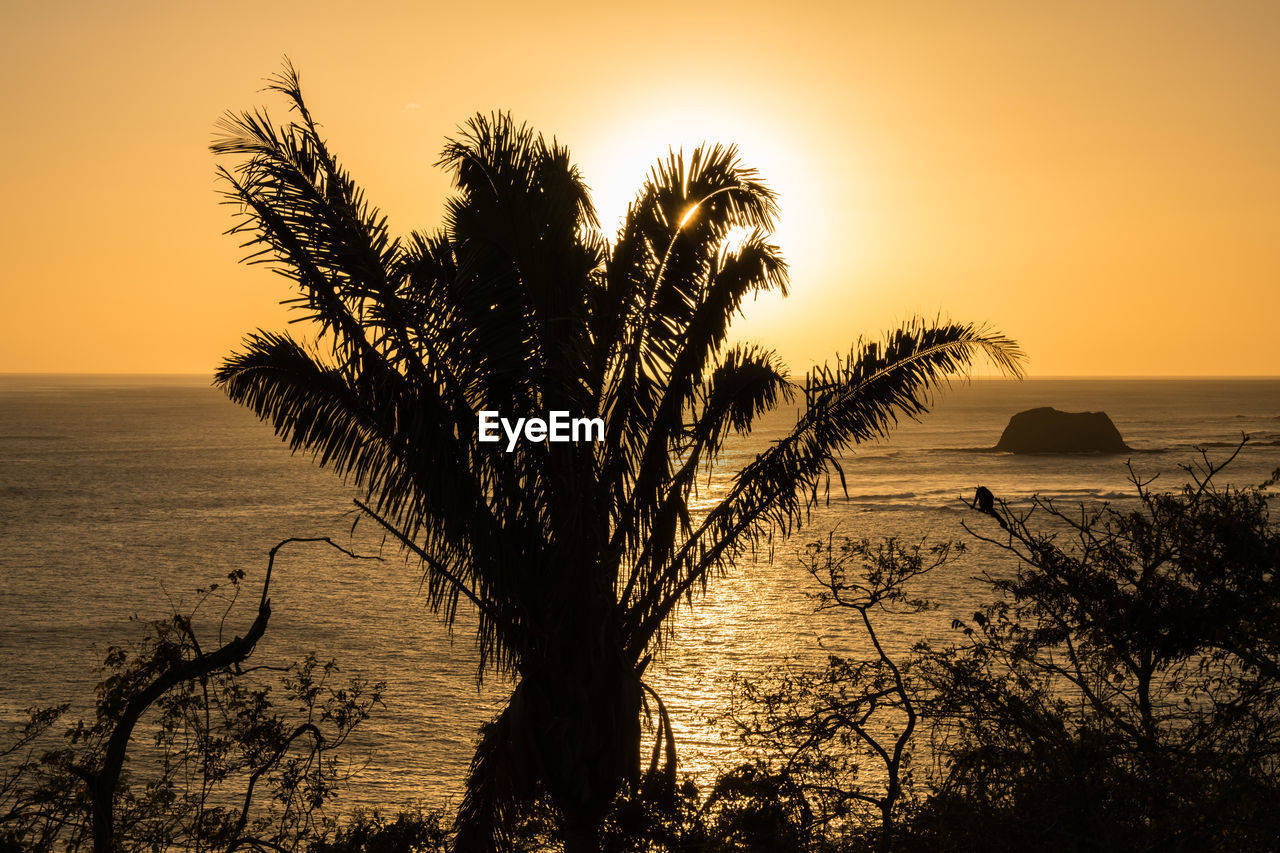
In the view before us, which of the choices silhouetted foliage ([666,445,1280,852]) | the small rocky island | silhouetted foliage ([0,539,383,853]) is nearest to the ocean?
silhouetted foliage ([666,445,1280,852])

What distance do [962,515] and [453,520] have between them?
198 feet

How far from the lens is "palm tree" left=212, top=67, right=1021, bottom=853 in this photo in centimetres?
922

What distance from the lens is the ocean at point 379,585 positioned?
3011 cm

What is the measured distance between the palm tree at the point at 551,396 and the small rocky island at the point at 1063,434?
106 meters

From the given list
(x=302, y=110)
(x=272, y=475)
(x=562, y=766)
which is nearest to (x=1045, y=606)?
(x=562, y=766)

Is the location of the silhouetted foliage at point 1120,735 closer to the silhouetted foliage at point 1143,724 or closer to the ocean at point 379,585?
the silhouetted foliage at point 1143,724

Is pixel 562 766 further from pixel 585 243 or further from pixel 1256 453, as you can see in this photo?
pixel 1256 453

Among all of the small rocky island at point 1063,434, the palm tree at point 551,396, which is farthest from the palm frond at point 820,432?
the small rocky island at point 1063,434

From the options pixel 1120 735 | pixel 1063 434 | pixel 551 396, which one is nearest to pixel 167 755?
pixel 551 396

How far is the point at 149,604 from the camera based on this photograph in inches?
1741

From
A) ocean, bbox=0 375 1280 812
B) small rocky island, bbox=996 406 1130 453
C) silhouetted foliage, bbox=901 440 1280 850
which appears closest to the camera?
silhouetted foliage, bbox=901 440 1280 850

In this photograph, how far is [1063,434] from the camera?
10862 centimetres

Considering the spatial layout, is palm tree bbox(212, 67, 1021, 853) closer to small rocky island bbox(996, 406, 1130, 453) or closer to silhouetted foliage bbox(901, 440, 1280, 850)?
silhouetted foliage bbox(901, 440, 1280, 850)

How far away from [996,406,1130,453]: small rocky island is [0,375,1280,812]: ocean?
10.1ft
